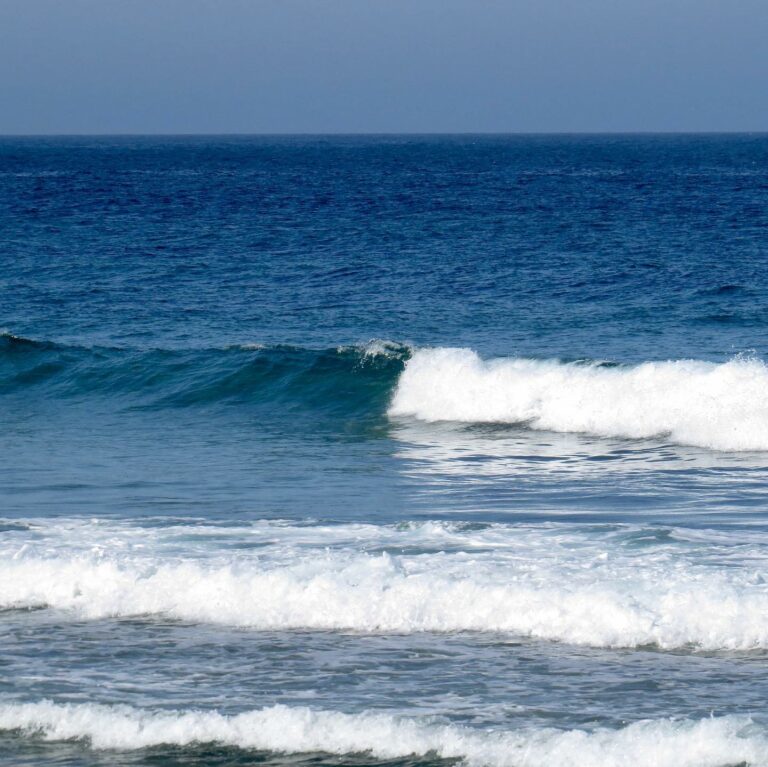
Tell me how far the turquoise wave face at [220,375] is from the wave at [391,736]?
14.2m

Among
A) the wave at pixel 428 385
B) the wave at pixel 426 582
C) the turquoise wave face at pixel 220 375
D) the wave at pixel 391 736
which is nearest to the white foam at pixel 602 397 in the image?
the wave at pixel 428 385

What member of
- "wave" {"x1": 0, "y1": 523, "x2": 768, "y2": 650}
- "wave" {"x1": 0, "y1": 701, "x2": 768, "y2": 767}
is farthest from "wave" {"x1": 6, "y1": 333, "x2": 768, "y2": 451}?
"wave" {"x1": 0, "y1": 701, "x2": 768, "y2": 767}

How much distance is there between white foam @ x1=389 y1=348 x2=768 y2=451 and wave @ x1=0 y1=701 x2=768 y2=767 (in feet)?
35.8

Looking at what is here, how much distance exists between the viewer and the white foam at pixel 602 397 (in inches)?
756

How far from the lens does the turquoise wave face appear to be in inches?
910

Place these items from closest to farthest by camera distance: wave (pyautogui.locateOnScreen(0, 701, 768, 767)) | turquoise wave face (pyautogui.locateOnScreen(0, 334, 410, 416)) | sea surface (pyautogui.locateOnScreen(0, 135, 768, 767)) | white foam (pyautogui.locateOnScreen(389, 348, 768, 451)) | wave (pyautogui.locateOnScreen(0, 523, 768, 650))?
wave (pyautogui.locateOnScreen(0, 701, 768, 767)), sea surface (pyautogui.locateOnScreen(0, 135, 768, 767)), wave (pyautogui.locateOnScreen(0, 523, 768, 650)), white foam (pyautogui.locateOnScreen(389, 348, 768, 451)), turquoise wave face (pyautogui.locateOnScreen(0, 334, 410, 416))

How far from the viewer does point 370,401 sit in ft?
75.4

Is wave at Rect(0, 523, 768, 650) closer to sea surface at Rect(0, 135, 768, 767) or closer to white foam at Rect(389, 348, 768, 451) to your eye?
sea surface at Rect(0, 135, 768, 767)

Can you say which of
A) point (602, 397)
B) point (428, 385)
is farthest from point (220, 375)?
point (602, 397)

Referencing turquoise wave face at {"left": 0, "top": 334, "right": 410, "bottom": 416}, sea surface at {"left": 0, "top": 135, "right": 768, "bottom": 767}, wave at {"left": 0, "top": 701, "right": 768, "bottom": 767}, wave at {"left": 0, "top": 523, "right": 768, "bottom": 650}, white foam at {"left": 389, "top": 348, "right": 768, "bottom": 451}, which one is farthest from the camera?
turquoise wave face at {"left": 0, "top": 334, "right": 410, "bottom": 416}

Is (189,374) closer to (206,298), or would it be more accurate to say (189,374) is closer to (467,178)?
(206,298)

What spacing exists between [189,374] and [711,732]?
17.7 metres

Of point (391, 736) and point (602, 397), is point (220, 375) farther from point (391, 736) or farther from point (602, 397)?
point (391, 736)

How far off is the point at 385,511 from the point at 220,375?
425 inches
